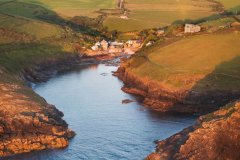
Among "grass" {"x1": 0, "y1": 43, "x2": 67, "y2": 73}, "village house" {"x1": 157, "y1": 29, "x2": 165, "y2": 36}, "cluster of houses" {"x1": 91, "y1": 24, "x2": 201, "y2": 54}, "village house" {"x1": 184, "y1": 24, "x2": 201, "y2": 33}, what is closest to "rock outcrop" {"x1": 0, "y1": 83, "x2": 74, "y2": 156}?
"grass" {"x1": 0, "y1": 43, "x2": 67, "y2": 73}

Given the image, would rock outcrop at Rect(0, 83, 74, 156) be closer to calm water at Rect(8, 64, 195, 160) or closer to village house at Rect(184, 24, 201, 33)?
calm water at Rect(8, 64, 195, 160)

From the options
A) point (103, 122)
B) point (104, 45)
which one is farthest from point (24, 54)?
point (103, 122)

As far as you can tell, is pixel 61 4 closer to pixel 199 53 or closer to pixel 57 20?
pixel 57 20

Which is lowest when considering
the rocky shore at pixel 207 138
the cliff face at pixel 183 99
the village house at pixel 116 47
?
the village house at pixel 116 47

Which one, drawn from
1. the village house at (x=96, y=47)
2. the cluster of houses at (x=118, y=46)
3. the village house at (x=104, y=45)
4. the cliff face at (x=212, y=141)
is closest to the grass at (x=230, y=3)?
the cluster of houses at (x=118, y=46)

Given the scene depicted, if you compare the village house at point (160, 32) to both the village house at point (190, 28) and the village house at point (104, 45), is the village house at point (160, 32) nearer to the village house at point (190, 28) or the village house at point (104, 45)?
the village house at point (190, 28)

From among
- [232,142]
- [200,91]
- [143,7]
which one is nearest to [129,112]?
[200,91]
